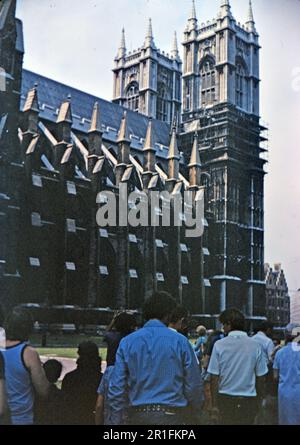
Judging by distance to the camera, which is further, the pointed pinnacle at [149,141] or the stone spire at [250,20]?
the pointed pinnacle at [149,141]

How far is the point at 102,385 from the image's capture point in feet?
10.7

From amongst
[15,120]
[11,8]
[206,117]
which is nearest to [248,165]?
[206,117]

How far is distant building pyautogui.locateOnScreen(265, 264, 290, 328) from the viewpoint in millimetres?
8477

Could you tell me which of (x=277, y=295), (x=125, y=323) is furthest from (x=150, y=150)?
(x=125, y=323)

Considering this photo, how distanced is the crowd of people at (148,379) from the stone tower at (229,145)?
561 cm

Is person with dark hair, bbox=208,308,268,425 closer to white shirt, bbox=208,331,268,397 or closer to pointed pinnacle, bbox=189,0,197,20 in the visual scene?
white shirt, bbox=208,331,268,397

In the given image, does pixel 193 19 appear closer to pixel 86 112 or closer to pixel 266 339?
pixel 266 339

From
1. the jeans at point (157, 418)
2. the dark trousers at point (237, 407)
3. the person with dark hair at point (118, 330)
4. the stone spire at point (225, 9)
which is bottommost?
the dark trousers at point (237, 407)

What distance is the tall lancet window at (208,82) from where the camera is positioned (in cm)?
1155

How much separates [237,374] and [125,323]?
0.85 m

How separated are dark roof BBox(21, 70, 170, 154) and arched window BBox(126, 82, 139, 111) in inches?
12.0

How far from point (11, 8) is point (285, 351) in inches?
252

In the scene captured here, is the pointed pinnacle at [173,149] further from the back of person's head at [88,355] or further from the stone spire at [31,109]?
the back of person's head at [88,355]

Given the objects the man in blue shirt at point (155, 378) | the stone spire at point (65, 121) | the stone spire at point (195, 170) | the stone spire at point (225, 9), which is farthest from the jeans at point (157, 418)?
the stone spire at point (65, 121)
